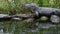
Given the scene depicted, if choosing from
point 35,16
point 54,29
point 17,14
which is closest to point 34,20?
point 35,16

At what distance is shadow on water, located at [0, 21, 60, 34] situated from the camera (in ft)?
11.5

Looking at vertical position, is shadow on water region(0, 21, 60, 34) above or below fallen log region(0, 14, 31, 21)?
below

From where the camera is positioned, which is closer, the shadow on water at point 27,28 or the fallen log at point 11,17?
the shadow on water at point 27,28

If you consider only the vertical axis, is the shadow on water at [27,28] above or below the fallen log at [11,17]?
below

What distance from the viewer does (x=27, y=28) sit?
3.79m

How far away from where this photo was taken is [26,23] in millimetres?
4145

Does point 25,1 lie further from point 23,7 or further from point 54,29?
point 54,29

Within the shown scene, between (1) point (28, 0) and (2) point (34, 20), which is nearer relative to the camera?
(2) point (34, 20)

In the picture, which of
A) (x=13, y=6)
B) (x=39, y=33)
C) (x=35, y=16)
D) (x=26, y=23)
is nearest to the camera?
(x=39, y=33)

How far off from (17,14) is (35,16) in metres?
0.48

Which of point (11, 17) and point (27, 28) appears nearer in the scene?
point (27, 28)

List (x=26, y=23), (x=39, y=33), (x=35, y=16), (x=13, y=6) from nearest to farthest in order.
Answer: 1. (x=39, y=33)
2. (x=26, y=23)
3. (x=35, y=16)
4. (x=13, y=6)

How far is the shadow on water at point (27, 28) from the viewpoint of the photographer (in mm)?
3497

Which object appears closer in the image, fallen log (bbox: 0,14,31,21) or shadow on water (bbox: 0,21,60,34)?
shadow on water (bbox: 0,21,60,34)
